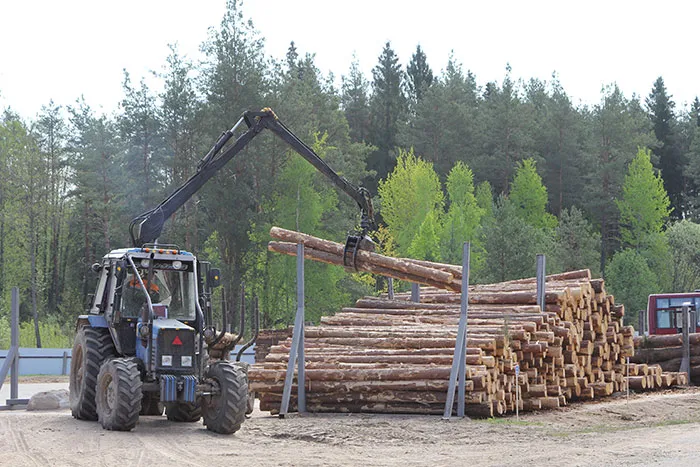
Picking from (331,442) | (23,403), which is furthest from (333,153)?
(331,442)

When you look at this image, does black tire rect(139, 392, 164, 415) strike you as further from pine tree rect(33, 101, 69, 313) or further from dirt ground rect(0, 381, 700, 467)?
pine tree rect(33, 101, 69, 313)

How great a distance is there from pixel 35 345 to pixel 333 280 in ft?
51.8

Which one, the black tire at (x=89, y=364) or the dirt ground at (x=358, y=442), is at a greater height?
the black tire at (x=89, y=364)

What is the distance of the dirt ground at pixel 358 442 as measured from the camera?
39.6ft

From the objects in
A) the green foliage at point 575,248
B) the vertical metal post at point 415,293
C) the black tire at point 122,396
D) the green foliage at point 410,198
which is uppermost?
the green foliage at point 410,198

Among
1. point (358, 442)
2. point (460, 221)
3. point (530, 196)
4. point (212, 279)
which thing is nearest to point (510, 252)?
point (460, 221)

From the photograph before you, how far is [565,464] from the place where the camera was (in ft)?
38.0

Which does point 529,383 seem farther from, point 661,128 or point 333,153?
point 661,128

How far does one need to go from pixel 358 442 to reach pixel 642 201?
5809cm

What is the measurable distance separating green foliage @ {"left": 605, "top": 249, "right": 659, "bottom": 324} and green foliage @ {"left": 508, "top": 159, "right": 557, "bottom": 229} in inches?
399

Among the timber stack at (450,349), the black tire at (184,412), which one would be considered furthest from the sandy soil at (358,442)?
the timber stack at (450,349)

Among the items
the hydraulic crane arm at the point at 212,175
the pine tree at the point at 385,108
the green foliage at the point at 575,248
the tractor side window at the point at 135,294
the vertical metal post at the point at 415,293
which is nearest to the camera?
the tractor side window at the point at 135,294

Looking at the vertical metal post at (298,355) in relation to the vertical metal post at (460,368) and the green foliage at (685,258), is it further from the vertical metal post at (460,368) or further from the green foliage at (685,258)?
the green foliage at (685,258)

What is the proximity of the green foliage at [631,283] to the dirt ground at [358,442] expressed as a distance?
42.4 meters
